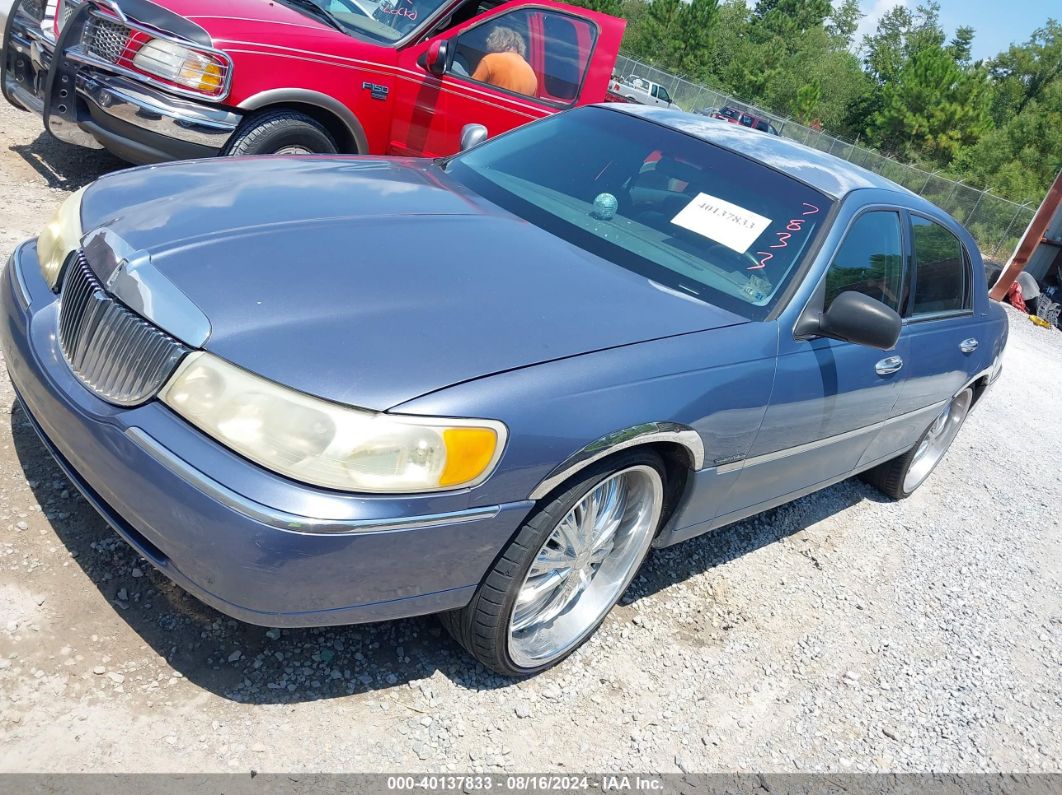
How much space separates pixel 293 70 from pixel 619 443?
3.81 metres

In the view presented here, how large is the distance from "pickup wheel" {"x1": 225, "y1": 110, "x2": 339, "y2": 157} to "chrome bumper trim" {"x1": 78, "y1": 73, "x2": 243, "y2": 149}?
0.72ft

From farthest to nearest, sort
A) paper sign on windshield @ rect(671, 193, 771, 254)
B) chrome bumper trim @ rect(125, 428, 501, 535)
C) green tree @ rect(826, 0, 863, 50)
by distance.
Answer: green tree @ rect(826, 0, 863, 50) < paper sign on windshield @ rect(671, 193, 771, 254) < chrome bumper trim @ rect(125, 428, 501, 535)

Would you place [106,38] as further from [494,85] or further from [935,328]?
[935,328]

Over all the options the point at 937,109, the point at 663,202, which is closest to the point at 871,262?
the point at 663,202

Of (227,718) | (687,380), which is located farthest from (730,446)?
(227,718)

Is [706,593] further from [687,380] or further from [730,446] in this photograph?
[687,380]

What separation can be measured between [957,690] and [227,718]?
8.86ft

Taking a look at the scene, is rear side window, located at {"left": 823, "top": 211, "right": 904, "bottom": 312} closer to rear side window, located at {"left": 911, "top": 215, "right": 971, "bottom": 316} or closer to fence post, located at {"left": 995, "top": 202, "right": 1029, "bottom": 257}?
rear side window, located at {"left": 911, "top": 215, "right": 971, "bottom": 316}

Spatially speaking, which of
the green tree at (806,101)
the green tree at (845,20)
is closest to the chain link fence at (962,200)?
the green tree at (806,101)

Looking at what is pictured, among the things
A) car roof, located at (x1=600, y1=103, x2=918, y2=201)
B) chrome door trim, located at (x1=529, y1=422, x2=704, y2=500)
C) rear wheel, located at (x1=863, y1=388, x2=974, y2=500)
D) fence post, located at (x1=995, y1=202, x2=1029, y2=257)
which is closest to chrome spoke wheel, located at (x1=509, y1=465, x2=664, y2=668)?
chrome door trim, located at (x1=529, y1=422, x2=704, y2=500)

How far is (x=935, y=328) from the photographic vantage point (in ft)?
12.9

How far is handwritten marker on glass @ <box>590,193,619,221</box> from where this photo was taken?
3.26 metres

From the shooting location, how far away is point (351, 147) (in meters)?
5.70

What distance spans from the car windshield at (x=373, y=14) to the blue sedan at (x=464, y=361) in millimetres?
2597
